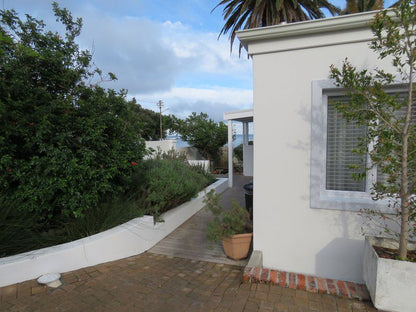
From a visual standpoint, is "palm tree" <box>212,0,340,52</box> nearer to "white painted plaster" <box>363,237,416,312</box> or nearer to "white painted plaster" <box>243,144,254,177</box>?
"white painted plaster" <box>243,144,254,177</box>

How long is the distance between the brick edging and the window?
2.91 feet

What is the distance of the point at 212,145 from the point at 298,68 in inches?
400

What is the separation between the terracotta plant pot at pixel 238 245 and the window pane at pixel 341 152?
4.57 feet

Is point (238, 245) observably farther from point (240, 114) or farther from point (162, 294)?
point (240, 114)

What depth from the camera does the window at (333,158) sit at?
2916 mm

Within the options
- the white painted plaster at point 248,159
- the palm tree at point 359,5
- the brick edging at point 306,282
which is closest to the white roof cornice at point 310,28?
the brick edging at point 306,282

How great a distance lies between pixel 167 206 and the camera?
5.14 meters

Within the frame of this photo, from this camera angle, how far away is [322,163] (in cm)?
300

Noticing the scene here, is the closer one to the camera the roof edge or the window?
the roof edge

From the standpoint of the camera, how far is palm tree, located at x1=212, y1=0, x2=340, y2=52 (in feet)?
33.6

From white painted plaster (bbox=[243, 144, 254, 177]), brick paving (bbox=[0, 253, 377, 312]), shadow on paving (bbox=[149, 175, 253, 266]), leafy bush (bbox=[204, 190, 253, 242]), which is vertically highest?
white painted plaster (bbox=[243, 144, 254, 177])

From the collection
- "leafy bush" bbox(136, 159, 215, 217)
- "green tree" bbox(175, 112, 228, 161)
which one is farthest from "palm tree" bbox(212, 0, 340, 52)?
"leafy bush" bbox(136, 159, 215, 217)

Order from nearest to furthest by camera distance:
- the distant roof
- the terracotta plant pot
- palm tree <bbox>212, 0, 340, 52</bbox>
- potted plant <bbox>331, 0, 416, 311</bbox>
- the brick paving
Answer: potted plant <bbox>331, 0, 416, 311</bbox> → the brick paving → the terracotta plant pot → the distant roof → palm tree <bbox>212, 0, 340, 52</bbox>

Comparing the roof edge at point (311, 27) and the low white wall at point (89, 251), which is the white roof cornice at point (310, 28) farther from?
the low white wall at point (89, 251)
